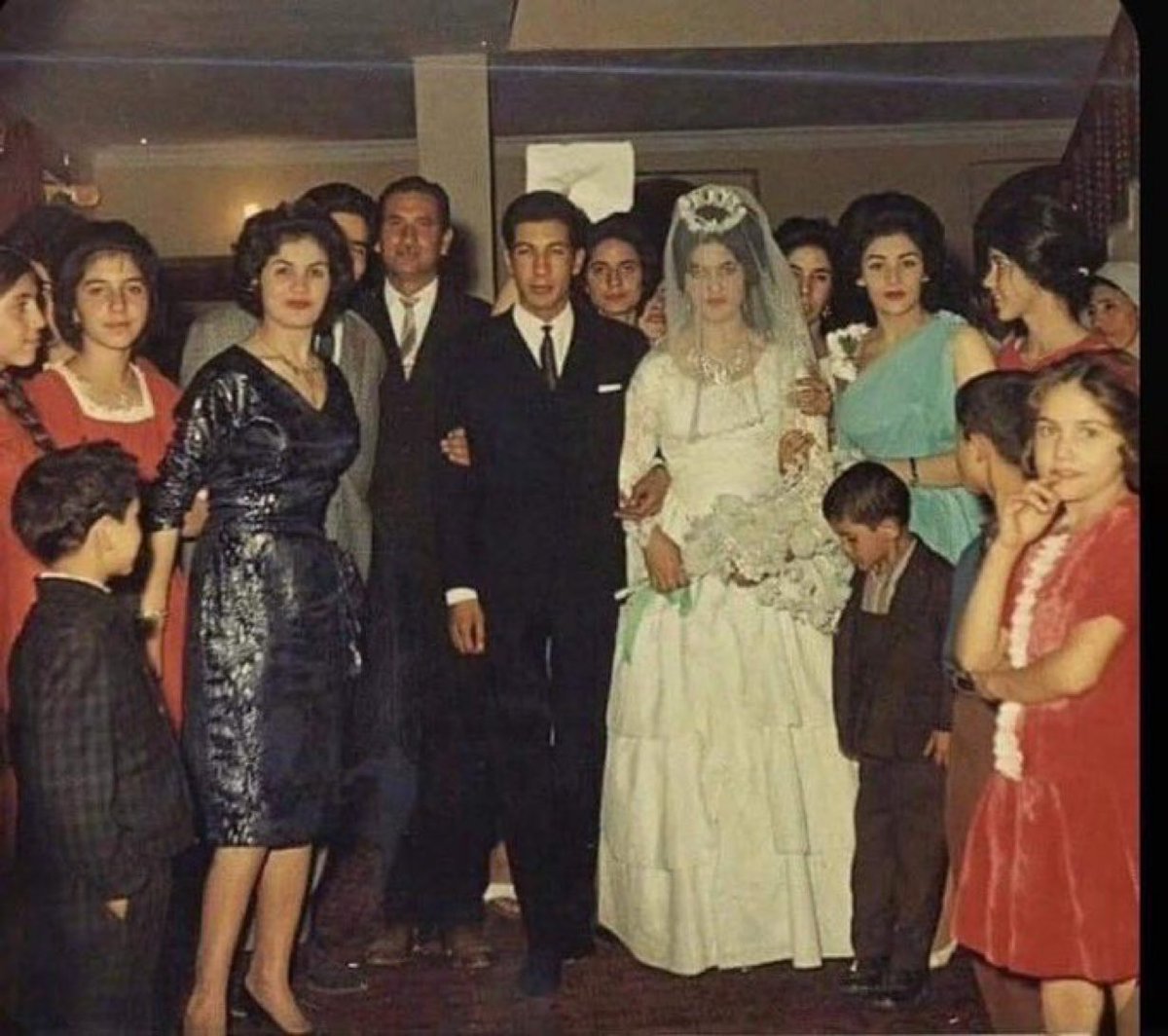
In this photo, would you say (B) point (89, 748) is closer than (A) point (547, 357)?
Yes

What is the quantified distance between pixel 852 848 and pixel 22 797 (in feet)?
2.97

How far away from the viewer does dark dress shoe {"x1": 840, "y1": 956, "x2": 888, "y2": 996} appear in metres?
2.63

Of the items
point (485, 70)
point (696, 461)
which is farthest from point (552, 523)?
point (485, 70)

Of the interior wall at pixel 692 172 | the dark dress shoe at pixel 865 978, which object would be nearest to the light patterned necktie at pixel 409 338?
the interior wall at pixel 692 172

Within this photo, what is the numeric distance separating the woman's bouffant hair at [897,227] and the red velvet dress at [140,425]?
755 mm

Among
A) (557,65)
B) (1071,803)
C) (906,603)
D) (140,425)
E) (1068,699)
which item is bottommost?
(1071,803)

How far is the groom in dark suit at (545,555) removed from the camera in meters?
2.64

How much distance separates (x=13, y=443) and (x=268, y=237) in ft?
1.16

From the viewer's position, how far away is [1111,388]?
2578 millimetres

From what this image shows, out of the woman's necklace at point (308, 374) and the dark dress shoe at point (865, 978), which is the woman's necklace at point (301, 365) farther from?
the dark dress shoe at point (865, 978)

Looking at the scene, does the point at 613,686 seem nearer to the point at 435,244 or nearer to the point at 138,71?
the point at 435,244

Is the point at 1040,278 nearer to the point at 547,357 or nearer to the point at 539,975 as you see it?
the point at 547,357

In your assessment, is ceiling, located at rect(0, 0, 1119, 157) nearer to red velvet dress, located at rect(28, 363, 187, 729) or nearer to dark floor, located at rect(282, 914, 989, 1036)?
red velvet dress, located at rect(28, 363, 187, 729)

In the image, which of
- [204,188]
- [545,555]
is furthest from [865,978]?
[204,188]
